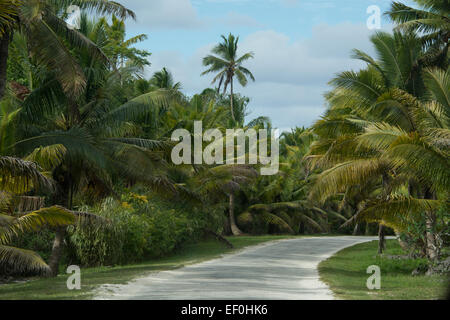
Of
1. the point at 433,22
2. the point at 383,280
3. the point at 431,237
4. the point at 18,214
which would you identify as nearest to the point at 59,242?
the point at 18,214

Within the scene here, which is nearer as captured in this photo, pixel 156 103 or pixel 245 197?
pixel 156 103

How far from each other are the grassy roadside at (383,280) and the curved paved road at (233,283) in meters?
0.44

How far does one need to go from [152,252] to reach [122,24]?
51.4ft

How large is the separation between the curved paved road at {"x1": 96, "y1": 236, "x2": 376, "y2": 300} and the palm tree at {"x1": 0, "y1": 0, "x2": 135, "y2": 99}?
4778 mm

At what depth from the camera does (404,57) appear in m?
18.5

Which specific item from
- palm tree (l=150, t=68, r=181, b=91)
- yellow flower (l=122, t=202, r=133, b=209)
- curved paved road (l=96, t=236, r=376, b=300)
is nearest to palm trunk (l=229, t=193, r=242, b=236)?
palm tree (l=150, t=68, r=181, b=91)

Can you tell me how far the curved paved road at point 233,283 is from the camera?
11109 millimetres

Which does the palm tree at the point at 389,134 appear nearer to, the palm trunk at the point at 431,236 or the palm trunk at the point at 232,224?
the palm trunk at the point at 431,236

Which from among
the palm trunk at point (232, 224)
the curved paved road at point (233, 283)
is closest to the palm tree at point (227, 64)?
the palm trunk at point (232, 224)

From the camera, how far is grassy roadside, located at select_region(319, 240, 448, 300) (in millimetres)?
11875
